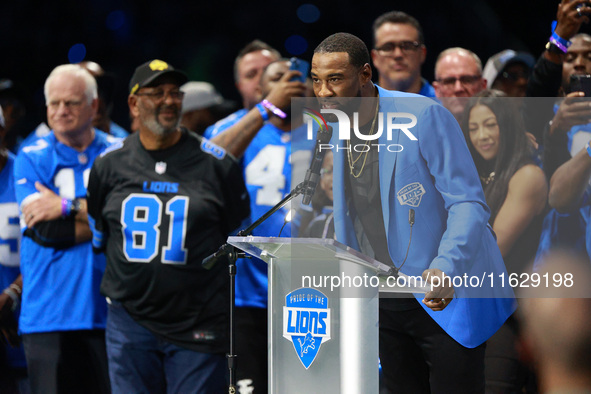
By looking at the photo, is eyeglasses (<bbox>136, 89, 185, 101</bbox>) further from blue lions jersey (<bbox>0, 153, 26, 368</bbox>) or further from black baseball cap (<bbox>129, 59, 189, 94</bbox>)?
blue lions jersey (<bbox>0, 153, 26, 368</bbox>)

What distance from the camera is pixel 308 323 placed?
275 centimetres

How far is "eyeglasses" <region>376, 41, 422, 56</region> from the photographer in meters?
4.47

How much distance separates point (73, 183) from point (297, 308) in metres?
2.35

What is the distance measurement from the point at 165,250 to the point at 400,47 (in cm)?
164

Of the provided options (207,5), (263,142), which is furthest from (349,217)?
(207,5)

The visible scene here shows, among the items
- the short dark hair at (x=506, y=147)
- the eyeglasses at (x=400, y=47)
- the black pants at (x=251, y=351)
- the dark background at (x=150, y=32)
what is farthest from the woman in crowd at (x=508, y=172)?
the dark background at (x=150, y=32)

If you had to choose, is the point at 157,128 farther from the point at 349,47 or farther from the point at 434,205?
the point at 434,205

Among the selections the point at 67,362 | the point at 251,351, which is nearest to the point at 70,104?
the point at 67,362

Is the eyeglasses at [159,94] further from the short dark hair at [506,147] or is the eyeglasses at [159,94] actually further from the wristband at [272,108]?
the short dark hair at [506,147]

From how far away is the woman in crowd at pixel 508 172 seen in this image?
3.88 meters

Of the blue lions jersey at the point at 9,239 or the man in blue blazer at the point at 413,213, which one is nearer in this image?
the man in blue blazer at the point at 413,213

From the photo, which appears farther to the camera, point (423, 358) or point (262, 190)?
point (262, 190)

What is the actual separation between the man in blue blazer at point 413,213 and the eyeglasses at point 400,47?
44.9 inches

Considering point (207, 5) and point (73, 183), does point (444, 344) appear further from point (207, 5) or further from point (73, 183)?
point (207, 5)
